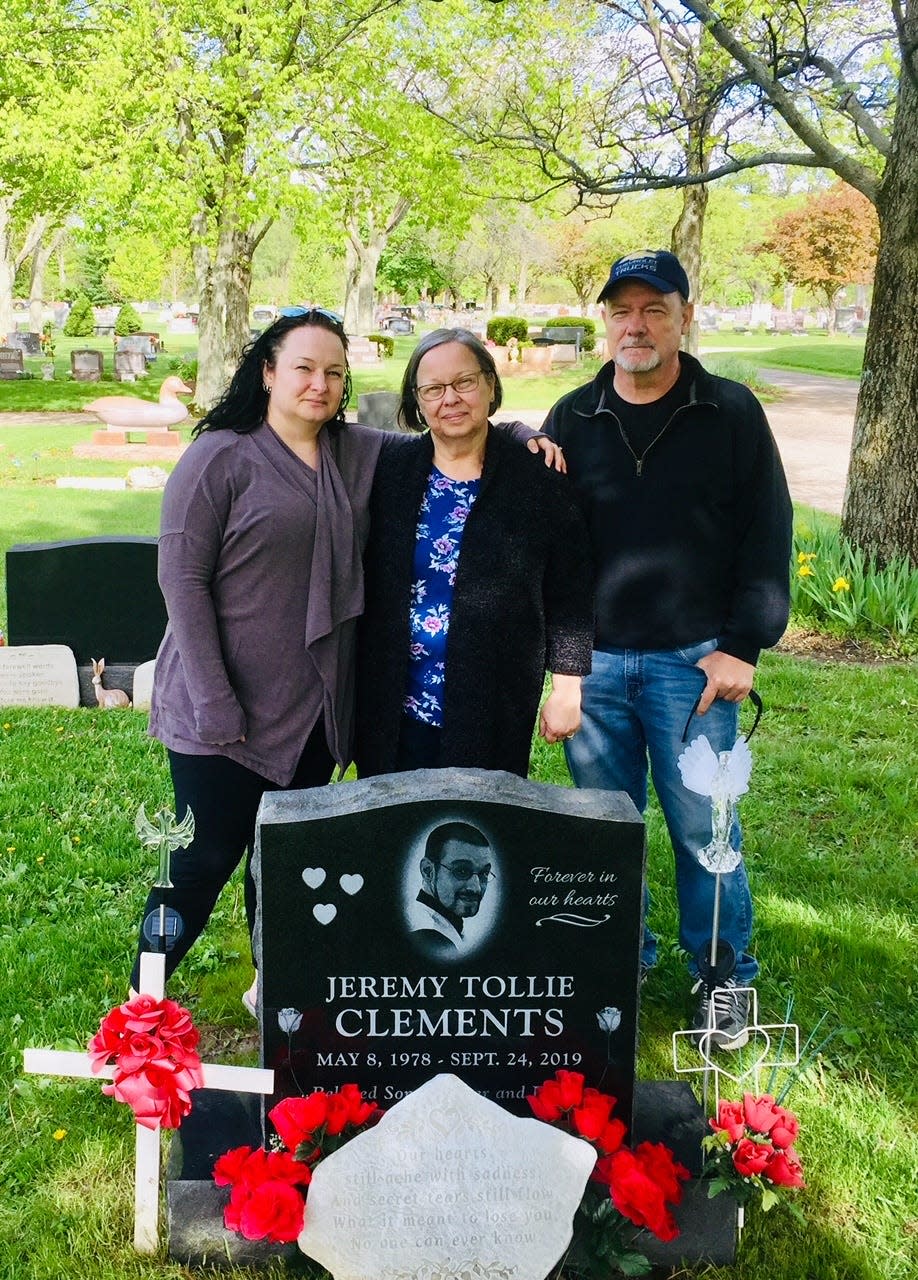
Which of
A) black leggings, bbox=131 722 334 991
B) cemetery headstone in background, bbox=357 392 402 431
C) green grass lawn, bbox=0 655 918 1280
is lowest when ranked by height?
green grass lawn, bbox=0 655 918 1280

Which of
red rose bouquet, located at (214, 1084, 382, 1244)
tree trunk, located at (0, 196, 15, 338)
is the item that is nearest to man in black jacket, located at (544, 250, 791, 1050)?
red rose bouquet, located at (214, 1084, 382, 1244)

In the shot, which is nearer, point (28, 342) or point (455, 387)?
point (455, 387)

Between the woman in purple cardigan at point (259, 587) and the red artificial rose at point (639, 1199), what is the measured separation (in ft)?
3.88

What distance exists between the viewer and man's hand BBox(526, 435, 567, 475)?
3061 millimetres

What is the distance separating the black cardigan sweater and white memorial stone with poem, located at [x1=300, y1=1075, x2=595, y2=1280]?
891mm

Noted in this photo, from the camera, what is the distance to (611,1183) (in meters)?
2.58

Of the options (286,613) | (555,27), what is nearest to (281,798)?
(286,613)

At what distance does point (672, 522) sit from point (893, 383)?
5126 millimetres

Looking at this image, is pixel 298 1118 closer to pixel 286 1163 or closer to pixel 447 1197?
pixel 286 1163

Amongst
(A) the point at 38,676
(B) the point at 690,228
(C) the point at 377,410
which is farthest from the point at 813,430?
(A) the point at 38,676

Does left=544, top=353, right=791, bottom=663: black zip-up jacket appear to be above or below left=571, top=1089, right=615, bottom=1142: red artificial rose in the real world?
above

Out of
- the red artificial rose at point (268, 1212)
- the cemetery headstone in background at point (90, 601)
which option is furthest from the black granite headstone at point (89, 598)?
the red artificial rose at point (268, 1212)

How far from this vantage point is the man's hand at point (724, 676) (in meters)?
3.12

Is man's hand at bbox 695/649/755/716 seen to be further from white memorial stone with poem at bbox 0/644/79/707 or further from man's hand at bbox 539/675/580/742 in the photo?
white memorial stone with poem at bbox 0/644/79/707
